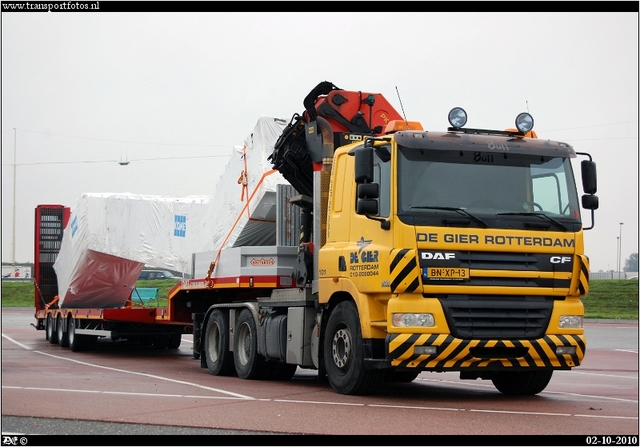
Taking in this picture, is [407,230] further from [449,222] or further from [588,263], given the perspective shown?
[588,263]

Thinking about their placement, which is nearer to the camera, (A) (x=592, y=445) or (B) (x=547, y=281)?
(A) (x=592, y=445)

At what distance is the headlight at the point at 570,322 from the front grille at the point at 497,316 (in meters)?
0.21

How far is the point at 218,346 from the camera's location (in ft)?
54.0

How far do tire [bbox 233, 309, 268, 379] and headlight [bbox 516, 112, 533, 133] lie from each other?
5.31 metres

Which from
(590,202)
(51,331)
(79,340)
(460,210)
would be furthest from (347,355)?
(51,331)

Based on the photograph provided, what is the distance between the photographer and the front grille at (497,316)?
431 inches

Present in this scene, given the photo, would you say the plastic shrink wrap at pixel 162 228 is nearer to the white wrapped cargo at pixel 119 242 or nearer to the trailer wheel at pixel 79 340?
the white wrapped cargo at pixel 119 242

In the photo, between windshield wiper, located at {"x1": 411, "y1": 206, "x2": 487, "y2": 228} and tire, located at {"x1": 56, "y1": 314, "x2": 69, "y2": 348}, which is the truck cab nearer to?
windshield wiper, located at {"x1": 411, "y1": 206, "x2": 487, "y2": 228}

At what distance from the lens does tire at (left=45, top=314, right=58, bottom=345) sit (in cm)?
2589

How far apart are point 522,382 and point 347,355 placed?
234 centimetres

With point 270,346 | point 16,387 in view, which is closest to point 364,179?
point 270,346

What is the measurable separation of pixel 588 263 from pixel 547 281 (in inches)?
25.4

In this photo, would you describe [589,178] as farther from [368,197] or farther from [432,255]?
[368,197]

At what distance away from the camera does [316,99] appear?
1409 centimetres
